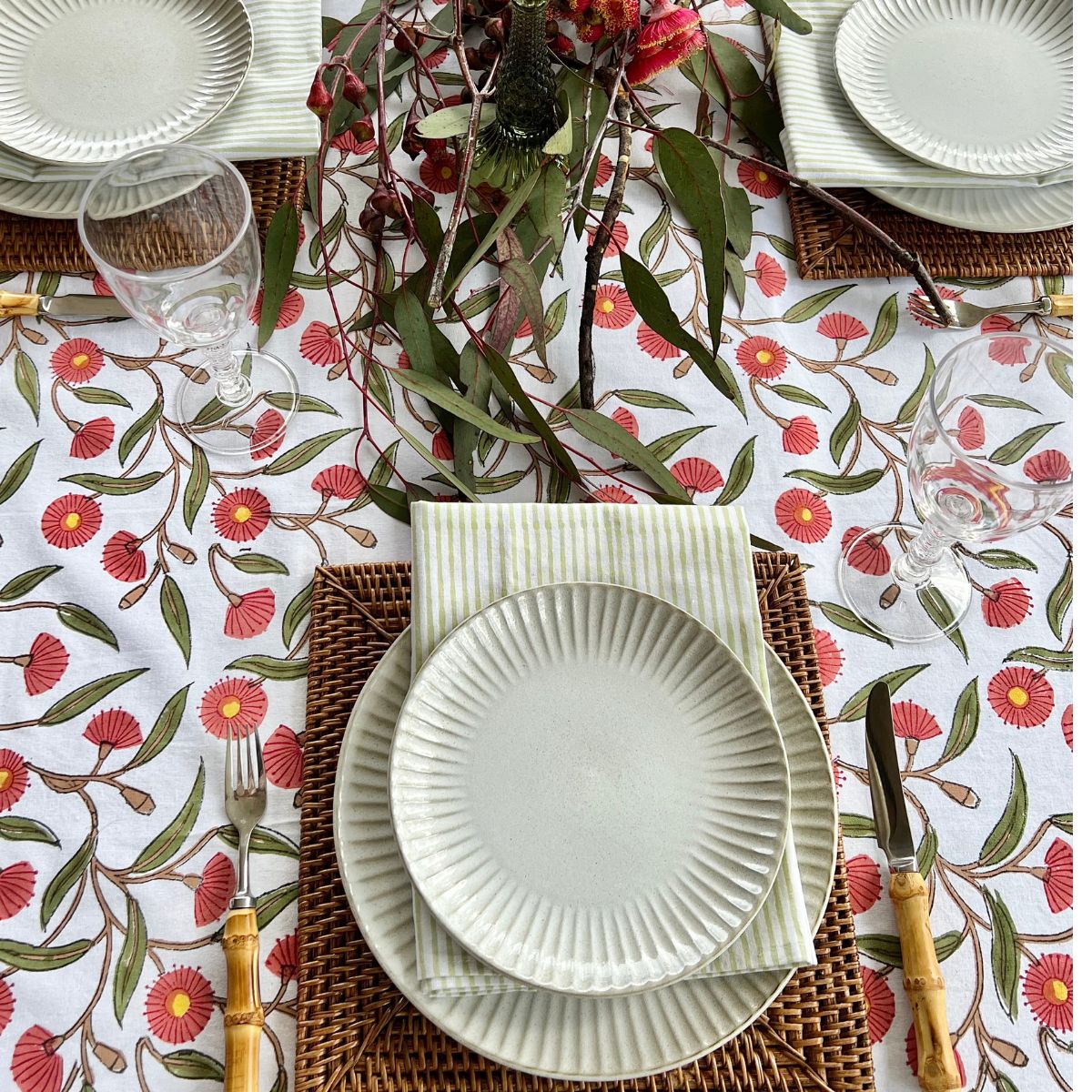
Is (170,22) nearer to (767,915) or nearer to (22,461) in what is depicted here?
(22,461)

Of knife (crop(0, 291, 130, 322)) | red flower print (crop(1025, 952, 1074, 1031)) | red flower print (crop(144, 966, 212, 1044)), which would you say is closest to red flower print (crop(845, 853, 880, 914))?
red flower print (crop(1025, 952, 1074, 1031))

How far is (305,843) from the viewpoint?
2.09 feet

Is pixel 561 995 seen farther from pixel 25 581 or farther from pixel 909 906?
pixel 25 581

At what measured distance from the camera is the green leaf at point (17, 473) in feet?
2.52

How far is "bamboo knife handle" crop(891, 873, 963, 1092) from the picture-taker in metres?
0.59

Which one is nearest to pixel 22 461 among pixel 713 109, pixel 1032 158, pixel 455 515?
pixel 455 515

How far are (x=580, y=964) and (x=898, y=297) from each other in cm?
65

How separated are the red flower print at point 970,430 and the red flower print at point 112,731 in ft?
2.11

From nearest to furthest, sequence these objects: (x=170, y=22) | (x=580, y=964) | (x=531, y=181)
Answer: (x=580, y=964), (x=531, y=181), (x=170, y=22)

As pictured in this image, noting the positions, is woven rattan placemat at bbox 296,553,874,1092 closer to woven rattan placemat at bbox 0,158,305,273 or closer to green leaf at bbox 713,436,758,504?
green leaf at bbox 713,436,758,504

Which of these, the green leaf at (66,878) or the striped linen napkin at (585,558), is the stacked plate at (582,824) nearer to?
the striped linen napkin at (585,558)

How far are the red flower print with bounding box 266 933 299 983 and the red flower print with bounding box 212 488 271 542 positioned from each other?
31cm

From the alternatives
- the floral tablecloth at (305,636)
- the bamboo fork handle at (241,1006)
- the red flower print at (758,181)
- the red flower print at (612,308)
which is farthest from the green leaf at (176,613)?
the red flower print at (758,181)

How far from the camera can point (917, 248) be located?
2.87 feet
